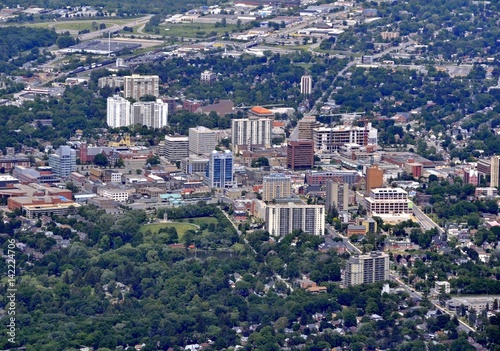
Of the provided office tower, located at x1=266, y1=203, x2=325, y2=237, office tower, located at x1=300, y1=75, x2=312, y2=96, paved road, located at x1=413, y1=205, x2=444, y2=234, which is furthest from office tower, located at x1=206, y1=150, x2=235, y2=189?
office tower, located at x1=300, y1=75, x2=312, y2=96

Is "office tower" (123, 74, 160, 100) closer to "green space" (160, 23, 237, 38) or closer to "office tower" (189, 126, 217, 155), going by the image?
"office tower" (189, 126, 217, 155)

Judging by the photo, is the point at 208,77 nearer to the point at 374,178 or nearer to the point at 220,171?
the point at 220,171

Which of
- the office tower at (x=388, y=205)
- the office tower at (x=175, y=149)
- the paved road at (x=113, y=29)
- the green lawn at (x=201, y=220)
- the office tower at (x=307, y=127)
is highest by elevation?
the paved road at (x=113, y=29)

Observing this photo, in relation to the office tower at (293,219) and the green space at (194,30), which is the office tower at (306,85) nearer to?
the green space at (194,30)

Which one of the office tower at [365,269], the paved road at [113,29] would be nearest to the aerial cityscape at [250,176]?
the office tower at [365,269]

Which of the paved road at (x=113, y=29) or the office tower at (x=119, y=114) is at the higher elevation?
the paved road at (x=113, y=29)

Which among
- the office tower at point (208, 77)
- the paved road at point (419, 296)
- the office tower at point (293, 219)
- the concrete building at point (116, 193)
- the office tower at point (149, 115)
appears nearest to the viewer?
the paved road at point (419, 296)
